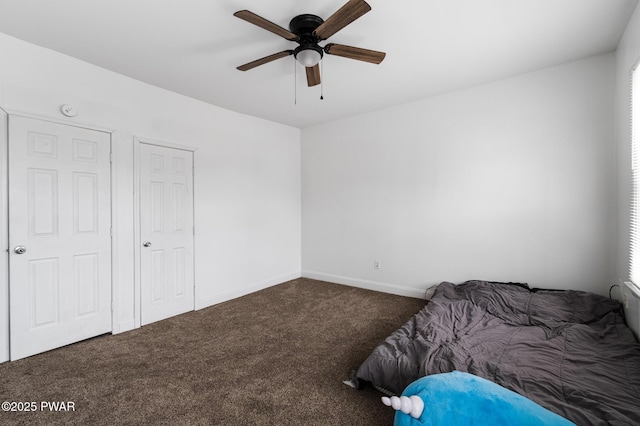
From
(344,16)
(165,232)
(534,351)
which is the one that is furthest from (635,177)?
(165,232)

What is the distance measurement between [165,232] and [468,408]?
10.9 feet

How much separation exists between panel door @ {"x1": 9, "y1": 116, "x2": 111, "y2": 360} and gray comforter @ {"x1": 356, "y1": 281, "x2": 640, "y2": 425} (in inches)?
106

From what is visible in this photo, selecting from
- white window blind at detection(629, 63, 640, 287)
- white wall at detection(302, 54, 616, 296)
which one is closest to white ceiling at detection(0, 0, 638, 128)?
white wall at detection(302, 54, 616, 296)

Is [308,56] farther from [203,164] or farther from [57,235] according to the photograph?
[57,235]

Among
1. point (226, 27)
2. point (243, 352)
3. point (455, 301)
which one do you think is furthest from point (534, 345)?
point (226, 27)

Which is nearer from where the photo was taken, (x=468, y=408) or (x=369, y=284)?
(x=468, y=408)

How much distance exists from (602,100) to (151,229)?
487 cm

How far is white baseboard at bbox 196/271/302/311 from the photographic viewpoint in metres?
3.72

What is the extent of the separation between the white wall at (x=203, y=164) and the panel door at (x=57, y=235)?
93 mm

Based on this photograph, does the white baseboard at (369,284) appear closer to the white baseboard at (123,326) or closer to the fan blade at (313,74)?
the white baseboard at (123,326)

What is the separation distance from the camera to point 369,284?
4352 mm

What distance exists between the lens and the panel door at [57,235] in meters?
2.38

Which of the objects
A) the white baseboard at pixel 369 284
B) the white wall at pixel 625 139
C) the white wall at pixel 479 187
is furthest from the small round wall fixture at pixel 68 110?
the white wall at pixel 625 139

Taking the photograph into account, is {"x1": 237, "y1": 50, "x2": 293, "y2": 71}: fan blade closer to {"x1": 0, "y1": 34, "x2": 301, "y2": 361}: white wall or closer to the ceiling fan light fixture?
the ceiling fan light fixture
